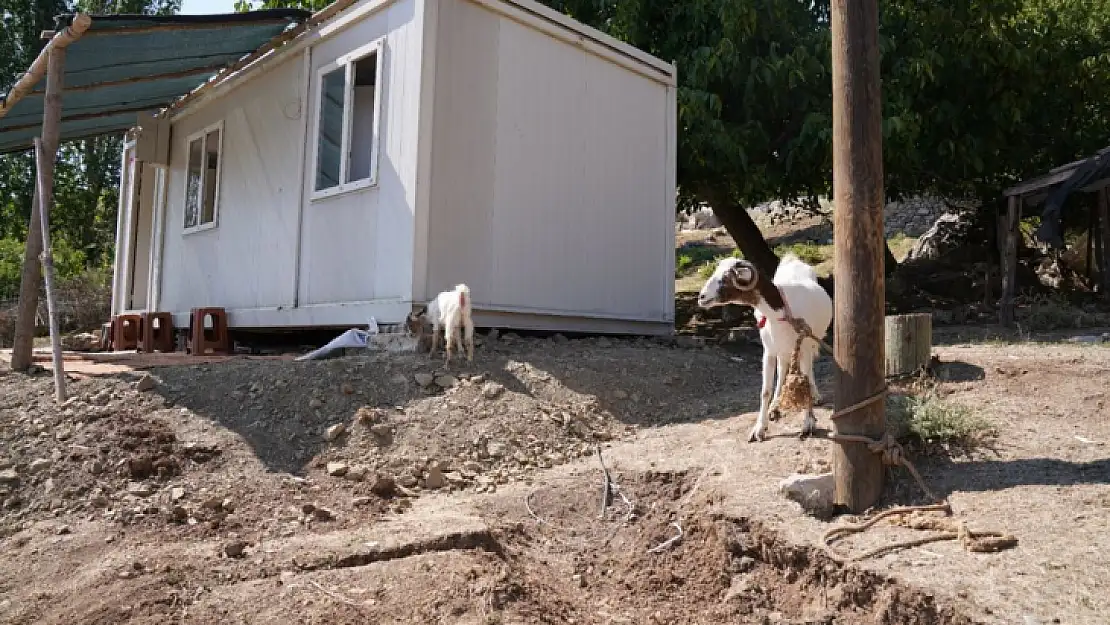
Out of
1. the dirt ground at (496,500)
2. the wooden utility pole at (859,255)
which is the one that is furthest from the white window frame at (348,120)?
the wooden utility pole at (859,255)

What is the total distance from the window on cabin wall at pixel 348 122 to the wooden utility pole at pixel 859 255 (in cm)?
428

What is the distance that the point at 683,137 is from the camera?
32.8ft

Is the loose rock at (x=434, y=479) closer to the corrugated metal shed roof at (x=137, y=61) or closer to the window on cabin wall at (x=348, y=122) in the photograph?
the window on cabin wall at (x=348, y=122)

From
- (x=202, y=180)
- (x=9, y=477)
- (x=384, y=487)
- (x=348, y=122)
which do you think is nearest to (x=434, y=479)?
(x=384, y=487)

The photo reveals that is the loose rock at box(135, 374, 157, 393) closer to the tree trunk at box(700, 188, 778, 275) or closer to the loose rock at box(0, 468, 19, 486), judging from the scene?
the loose rock at box(0, 468, 19, 486)

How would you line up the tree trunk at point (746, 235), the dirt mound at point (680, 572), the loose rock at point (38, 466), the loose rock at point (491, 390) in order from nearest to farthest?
the dirt mound at point (680, 572) → the loose rock at point (38, 466) → the loose rock at point (491, 390) → the tree trunk at point (746, 235)

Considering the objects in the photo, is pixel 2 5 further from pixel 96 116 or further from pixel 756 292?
pixel 756 292

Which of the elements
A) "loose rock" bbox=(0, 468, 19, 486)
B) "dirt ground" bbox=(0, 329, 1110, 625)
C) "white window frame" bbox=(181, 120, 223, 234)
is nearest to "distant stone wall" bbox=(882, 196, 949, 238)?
"dirt ground" bbox=(0, 329, 1110, 625)

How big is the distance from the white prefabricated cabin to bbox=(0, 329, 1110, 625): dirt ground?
54.2 inches

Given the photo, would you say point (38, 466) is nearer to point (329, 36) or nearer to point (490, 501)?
point (490, 501)

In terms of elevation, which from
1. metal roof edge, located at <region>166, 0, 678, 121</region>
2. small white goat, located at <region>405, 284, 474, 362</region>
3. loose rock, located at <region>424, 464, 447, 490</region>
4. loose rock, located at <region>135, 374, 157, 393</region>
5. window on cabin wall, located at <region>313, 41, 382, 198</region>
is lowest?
loose rock, located at <region>424, 464, 447, 490</region>

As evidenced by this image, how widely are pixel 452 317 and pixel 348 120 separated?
2.68m

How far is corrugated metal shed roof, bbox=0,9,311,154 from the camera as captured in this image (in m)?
6.54

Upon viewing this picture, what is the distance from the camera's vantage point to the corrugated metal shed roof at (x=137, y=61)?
6535 mm
